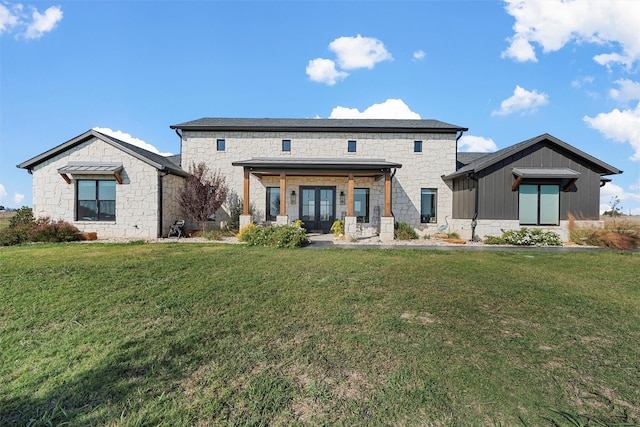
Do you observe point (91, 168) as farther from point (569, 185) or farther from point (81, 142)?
point (569, 185)

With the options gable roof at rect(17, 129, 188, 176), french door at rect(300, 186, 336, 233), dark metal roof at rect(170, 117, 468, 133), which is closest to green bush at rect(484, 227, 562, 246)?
dark metal roof at rect(170, 117, 468, 133)

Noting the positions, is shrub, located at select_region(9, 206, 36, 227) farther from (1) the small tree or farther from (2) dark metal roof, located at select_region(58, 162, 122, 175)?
(1) the small tree

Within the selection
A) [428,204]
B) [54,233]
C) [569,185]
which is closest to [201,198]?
[54,233]

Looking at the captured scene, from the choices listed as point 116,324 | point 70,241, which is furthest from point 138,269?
point 70,241

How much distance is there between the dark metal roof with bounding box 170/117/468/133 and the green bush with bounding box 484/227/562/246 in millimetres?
6879

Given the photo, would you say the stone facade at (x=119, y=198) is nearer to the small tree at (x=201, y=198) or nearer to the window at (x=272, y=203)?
the small tree at (x=201, y=198)

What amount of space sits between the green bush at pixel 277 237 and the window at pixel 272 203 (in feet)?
16.7

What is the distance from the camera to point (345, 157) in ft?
55.6

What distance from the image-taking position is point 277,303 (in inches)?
189

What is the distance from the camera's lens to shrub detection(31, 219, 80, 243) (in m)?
11.7

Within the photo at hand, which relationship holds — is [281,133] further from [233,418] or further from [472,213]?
[233,418]

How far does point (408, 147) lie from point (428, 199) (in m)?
3.31

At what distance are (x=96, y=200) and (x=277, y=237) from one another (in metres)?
10.1

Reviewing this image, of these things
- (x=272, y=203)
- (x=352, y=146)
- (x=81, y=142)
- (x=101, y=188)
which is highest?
(x=352, y=146)
